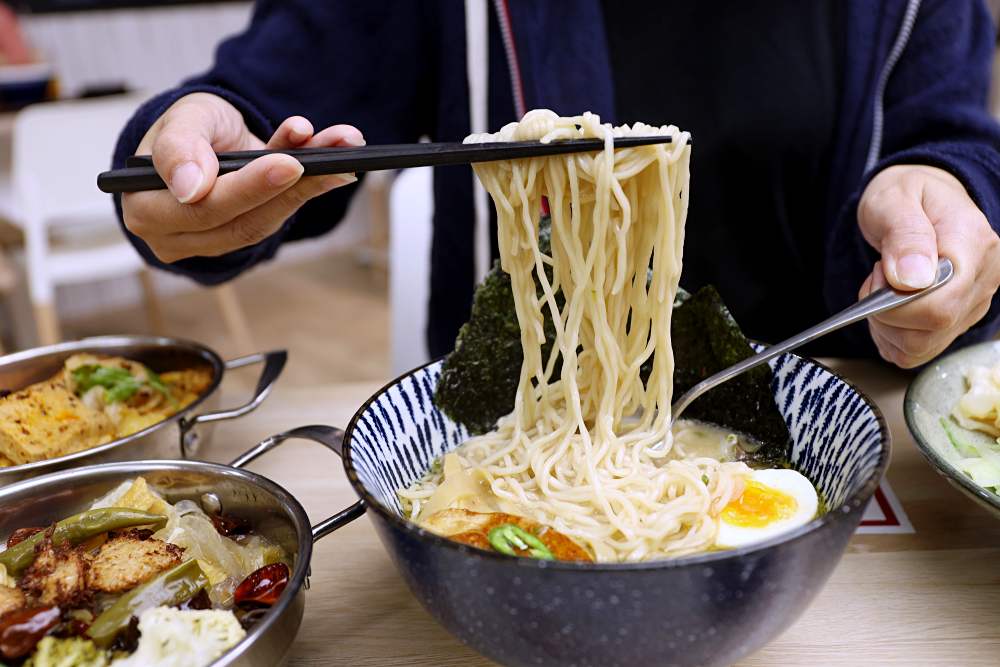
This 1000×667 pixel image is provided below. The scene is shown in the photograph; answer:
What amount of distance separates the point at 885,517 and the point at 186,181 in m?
1.01

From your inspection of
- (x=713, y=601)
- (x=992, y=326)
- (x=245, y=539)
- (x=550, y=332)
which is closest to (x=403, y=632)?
(x=245, y=539)

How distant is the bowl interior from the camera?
0.85 m

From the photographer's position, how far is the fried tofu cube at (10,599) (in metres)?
0.75

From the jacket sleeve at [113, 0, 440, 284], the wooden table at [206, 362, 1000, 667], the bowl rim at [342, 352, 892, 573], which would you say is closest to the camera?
the bowl rim at [342, 352, 892, 573]

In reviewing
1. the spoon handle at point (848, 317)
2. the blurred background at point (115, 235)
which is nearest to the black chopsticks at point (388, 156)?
the spoon handle at point (848, 317)

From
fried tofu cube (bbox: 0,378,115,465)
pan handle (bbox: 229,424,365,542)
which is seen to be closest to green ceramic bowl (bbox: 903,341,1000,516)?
pan handle (bbox: 229,424,365,542)

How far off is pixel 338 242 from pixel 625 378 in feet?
16.8

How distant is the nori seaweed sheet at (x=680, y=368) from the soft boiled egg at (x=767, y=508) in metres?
0.11

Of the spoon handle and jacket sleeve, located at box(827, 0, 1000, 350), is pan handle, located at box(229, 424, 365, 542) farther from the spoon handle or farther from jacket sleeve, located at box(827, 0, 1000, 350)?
jacket sleeve, located at box(827, 0, 1000, 350)

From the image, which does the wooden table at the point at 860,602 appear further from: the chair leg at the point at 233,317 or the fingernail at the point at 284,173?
the chair leg at the point at 233,317

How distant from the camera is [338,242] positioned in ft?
19.7

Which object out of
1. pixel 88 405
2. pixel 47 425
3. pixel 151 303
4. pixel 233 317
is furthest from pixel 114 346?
pixel 151 303

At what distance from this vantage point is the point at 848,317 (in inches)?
37.9

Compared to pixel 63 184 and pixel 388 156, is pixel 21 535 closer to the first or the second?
pixel 388 156
